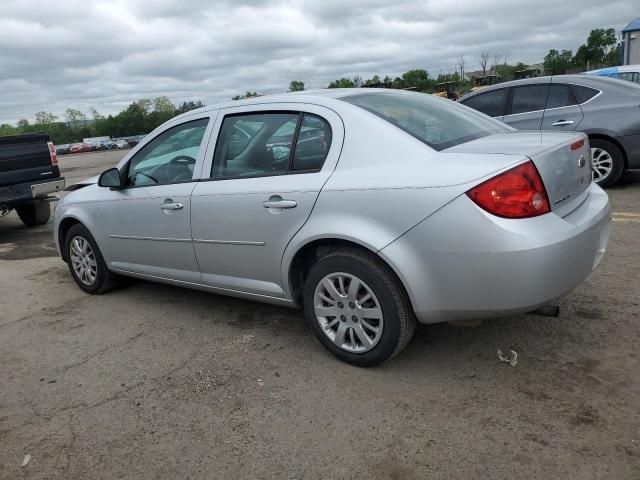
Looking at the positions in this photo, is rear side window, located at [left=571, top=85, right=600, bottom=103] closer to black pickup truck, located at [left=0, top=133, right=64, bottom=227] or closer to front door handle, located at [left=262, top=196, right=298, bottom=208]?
front door handle, located at [left=262, top=196, right=298, bottom=208]

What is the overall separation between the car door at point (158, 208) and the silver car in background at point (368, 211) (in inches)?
0.6

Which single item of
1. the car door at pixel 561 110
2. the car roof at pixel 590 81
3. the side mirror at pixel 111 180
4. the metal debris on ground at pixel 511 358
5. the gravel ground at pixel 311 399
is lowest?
the metal debris on ground at pixel 511 358

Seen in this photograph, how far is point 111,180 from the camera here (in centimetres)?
449

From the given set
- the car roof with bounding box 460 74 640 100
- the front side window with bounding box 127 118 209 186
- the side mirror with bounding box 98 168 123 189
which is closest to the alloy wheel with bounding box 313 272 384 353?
the front side window with bounding box 127 118 209 186

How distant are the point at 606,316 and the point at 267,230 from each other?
7.57 feet

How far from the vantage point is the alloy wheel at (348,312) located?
3059mm

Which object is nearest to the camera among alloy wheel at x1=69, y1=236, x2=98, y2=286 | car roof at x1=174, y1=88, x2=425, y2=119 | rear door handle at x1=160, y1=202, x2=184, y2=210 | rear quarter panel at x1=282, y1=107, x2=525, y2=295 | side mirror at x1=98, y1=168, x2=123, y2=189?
rear quarter panel at x1=282, y1=107, x2=525, y2=295

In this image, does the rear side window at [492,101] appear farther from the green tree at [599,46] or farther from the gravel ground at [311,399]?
the green tree at [599,46]

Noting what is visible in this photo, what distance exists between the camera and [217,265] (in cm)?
382

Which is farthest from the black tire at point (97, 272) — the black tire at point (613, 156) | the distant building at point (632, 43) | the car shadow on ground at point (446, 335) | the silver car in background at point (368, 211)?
the distant building at point (632, 43)

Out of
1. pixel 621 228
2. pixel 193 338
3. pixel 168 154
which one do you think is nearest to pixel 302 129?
pixel 168 154

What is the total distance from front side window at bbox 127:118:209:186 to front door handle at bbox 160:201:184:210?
0.18 meters

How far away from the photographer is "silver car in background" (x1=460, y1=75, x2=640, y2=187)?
697cm

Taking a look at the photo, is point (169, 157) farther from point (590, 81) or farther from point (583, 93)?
point (590, 81)
